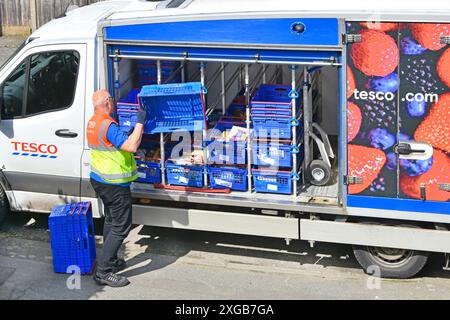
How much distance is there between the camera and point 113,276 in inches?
273

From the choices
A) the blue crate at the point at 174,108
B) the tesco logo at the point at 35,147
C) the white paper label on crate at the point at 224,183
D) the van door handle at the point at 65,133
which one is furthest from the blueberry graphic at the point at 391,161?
the tesco logo at the point at 35,147

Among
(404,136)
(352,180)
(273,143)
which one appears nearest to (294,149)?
(273,143)

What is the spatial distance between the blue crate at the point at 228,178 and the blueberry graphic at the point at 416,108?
1.73 meters

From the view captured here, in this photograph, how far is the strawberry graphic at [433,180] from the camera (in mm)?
6395

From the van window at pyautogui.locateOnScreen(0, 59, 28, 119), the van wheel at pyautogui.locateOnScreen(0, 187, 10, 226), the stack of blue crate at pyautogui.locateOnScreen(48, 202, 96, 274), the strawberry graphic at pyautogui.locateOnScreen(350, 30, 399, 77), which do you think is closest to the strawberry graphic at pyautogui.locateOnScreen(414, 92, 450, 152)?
the strawberry graphic at pyautogui.locateOnScreen(350, 30, 399, 77)

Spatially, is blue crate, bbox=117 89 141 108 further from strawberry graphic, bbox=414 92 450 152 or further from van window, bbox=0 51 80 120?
strawberry graphic, bbox=414 92 450 152

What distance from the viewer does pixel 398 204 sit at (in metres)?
6.57

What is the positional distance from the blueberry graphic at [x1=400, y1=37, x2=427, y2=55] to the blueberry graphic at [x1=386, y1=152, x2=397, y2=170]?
906 mm

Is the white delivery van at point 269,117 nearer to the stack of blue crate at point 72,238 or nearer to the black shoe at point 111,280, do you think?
the stack of blue crate at point 72,238

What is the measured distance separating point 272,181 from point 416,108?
156 centimetres

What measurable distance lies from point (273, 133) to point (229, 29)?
109 cm

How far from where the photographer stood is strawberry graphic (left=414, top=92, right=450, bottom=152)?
6305mm
